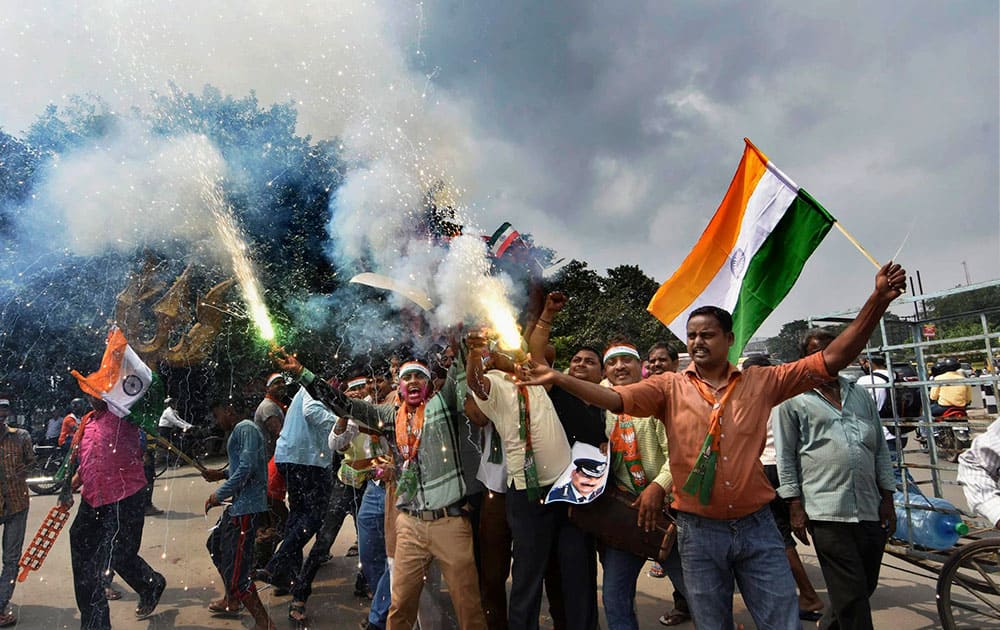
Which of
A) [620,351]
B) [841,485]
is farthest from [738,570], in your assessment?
[620,351]

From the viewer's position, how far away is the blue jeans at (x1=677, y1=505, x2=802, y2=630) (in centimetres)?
254

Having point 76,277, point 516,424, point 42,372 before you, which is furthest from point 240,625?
point 42,372

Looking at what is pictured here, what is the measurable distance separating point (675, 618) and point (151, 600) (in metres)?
4.23

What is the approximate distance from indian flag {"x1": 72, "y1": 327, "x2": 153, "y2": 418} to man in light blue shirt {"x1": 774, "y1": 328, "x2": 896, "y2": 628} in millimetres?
4851

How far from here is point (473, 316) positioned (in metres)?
4.04

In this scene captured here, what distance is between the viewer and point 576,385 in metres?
2.62

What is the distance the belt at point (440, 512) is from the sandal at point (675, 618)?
1.95 meters

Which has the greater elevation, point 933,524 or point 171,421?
point 171,421

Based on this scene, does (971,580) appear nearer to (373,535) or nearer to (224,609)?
(373,535)

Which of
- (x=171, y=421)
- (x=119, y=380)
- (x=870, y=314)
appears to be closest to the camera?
(x=870, y=314)

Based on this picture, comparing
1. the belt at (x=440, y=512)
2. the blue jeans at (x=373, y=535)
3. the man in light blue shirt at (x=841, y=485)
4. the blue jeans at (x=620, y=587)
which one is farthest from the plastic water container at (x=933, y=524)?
the blue jeans at (x=373, y=535)

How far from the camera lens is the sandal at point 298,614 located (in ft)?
15.7

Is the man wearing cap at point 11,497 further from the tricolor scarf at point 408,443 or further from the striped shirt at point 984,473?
the striped shirt at point 984,473

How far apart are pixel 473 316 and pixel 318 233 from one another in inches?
216
